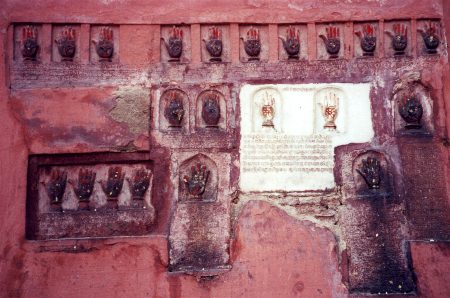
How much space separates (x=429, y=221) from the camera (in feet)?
18.3

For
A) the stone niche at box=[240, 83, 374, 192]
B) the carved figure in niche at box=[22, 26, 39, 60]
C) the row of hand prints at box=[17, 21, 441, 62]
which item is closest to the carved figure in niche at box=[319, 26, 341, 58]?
the row of hand prints at box=[17, 21, 441, 62]

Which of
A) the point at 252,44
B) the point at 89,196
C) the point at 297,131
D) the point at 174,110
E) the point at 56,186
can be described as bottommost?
the point at 89,196

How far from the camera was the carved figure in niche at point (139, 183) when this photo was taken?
5.76 meters

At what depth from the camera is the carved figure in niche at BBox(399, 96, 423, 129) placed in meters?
5.81

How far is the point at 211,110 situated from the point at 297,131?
983mm

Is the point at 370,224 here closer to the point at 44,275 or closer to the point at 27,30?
the point at 44,275

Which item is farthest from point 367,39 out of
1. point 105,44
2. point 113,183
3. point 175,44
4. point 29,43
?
point 29,43

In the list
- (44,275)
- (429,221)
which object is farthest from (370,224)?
(44,275)

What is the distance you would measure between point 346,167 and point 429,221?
40.2 inches

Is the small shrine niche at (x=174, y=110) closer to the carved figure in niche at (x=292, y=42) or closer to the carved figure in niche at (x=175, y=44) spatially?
the carved figure in niche at (x=175, y=44)

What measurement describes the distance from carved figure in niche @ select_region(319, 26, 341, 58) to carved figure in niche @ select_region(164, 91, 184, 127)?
1760 mm

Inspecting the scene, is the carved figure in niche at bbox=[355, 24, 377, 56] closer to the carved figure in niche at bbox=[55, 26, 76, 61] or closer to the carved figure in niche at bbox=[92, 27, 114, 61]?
the carved figure in niche at bbox=[92, 27, 114, 61]

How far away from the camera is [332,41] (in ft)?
19.6

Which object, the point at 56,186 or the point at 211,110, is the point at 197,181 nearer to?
the point at 211,110
